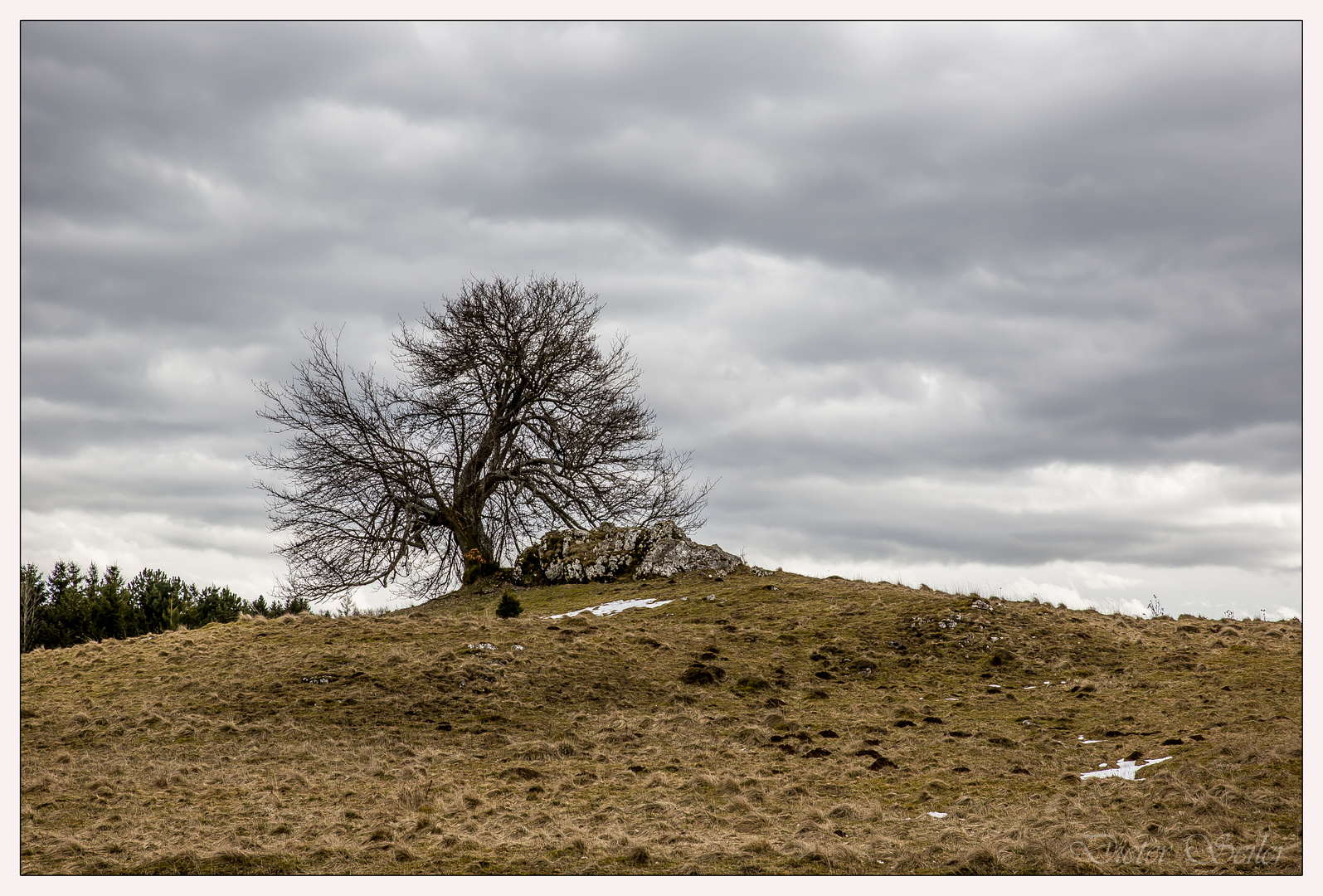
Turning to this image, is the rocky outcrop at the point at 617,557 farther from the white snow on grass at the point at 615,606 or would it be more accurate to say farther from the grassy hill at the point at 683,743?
the grassy hill at the point at 683,743

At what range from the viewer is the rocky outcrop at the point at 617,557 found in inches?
680

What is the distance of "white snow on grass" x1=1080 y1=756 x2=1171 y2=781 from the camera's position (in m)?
7.48

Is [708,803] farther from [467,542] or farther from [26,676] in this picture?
[467,542]

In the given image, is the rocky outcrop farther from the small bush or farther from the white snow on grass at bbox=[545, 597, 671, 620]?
the small bush

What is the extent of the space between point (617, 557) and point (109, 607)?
10.9m

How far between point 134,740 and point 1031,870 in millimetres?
8820

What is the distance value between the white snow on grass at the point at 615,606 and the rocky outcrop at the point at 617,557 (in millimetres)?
1824

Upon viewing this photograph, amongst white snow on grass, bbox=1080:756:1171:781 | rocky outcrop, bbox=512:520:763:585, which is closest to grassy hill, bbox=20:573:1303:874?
white snow on grass, bbox=1080:756:1171:781

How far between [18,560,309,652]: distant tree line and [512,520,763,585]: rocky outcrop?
5533 millimetres

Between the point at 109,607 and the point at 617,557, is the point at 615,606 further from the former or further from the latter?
the point at 109,607

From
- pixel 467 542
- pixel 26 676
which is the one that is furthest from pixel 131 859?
pixel 467 542

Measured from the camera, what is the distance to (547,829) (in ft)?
21.5

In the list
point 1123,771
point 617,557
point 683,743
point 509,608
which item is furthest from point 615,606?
point 1123,771

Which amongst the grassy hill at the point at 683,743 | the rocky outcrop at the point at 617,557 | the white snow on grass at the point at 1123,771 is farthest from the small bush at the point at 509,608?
the white snow on grass at the point at 1123,771
